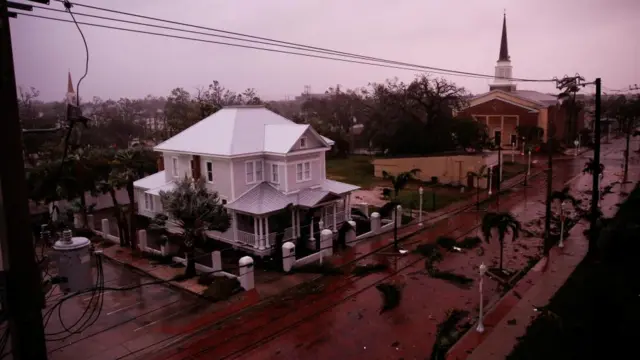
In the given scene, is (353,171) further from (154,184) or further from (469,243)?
(469,243)

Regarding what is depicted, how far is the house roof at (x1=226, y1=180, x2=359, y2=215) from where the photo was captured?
21547mm

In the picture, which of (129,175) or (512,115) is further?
(512,115)

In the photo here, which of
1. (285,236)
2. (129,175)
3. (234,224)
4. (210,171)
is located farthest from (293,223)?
(129,175)

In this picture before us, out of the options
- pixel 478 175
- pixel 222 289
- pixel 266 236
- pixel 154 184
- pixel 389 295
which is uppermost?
pixel 154 184

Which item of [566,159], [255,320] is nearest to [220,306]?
[255,320]

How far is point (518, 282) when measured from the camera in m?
17.8

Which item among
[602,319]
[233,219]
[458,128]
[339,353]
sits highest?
[458,128]

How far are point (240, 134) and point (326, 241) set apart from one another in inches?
276

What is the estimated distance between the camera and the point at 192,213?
18.6 m

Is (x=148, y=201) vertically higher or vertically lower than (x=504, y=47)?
lower

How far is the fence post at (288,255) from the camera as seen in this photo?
19.5 meters

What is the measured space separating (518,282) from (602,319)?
4806 millimetres

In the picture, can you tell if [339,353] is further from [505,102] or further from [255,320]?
[505,102]

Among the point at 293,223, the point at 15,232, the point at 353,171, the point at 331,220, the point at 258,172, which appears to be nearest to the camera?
the point at 15,232
